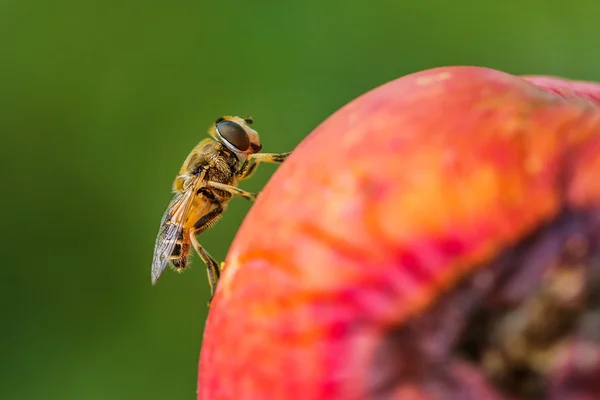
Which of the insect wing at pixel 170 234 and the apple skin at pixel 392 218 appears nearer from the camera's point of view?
the apple skin at pixel 392 218

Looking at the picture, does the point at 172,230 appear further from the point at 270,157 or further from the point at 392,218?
the point at 392,218

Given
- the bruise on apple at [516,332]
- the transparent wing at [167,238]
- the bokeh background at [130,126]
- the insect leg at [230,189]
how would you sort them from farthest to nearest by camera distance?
the bokeh background at [130,126]
the transparent wing at [167,238]
the insect leg at [230,189]
the bruise on apple at [516,332]

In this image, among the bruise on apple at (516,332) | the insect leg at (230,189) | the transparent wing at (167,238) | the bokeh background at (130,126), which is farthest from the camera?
the bokeh background at (130,126)

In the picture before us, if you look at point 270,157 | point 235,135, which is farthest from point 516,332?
point 235,135

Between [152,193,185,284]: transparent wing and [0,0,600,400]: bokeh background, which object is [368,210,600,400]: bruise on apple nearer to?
[152,193,185,284]: transparent wing

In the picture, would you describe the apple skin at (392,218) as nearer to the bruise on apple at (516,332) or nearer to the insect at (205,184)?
the bruise on apple at (516,332)

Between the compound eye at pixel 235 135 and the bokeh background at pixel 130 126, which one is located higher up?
the compound eye at pixel 235 135

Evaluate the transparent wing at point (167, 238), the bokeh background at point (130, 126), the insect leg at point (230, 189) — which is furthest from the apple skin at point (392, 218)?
the bokeh background at point (130, 126)
